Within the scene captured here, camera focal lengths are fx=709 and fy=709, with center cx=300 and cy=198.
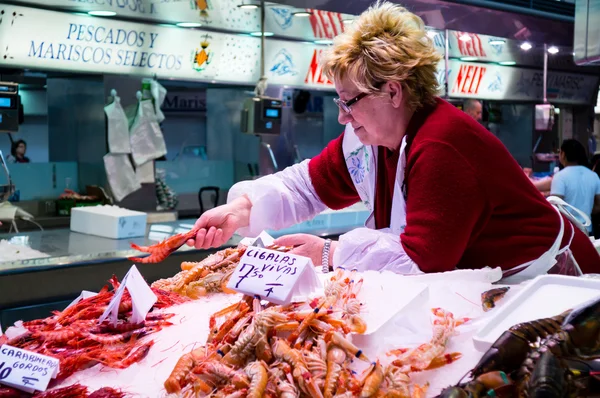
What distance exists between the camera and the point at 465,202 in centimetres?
193

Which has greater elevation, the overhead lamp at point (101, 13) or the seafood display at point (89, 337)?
the overhead lamp at point (101, 13)

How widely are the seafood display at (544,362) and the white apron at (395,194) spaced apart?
0.74m

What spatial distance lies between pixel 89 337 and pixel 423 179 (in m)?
0.97

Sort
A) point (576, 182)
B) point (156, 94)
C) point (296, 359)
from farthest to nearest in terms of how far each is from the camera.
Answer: point (156, 94)
point (576, 182)
point (296, 359)

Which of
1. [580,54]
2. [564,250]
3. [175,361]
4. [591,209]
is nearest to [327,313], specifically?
[175,361]

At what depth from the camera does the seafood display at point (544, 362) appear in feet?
3.86

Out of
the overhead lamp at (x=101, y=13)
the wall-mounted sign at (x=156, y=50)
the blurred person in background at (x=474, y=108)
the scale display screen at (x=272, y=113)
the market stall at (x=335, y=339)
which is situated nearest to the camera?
the market stall at (x=335, y=339)

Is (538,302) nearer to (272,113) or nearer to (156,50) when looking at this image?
(272,113)

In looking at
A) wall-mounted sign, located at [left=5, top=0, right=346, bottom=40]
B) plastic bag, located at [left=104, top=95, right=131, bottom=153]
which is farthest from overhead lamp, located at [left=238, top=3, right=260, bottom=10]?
plastic bag, located at [left=104, top=95, right=131, bottom=153]

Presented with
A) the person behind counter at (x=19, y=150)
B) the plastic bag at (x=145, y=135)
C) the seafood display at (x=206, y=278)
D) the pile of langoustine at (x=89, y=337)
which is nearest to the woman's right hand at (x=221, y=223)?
the seafood display at (x=206, y=278)

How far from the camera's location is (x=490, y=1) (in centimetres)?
621

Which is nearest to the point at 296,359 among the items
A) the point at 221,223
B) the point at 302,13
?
the point at 221,223

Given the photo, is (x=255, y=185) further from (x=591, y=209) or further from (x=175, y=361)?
(x=591, y=209)

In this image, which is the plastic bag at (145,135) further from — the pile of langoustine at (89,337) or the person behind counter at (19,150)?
the pile of langoustine at (89,337)
